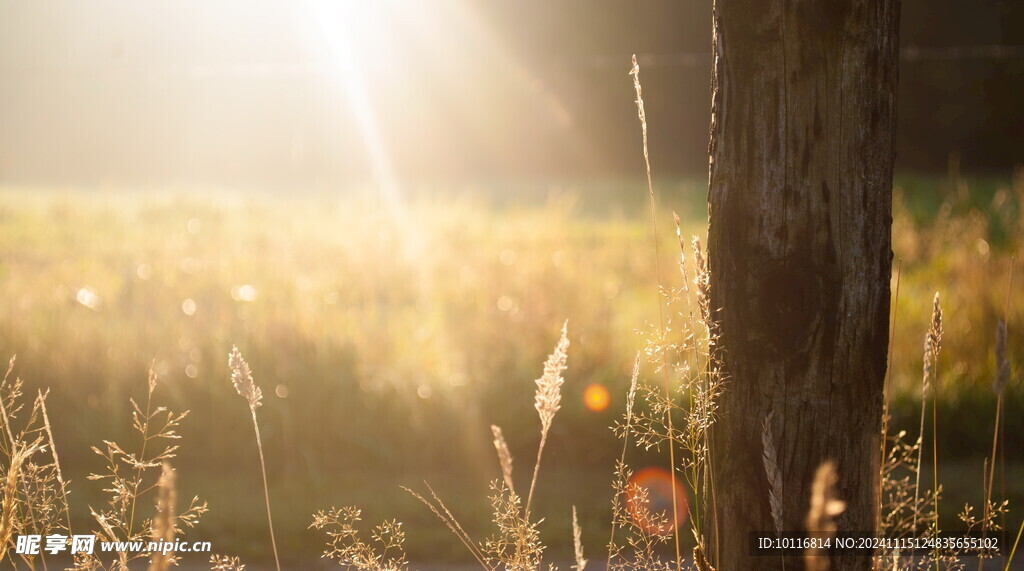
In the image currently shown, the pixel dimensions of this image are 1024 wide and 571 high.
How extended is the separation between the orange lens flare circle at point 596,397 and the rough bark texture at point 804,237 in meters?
2.56

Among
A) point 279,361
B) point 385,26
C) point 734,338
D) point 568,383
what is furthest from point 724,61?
point 385,26

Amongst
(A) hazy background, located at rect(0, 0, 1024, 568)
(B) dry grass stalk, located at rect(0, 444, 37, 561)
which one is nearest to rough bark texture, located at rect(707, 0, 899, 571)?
(A) hazy background, located at rect(0, 0, 1024, 568)

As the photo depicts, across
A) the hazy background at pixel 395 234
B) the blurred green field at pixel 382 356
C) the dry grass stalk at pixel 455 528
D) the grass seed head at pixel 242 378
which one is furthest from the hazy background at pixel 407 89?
the grass seed head at pixel 242 378

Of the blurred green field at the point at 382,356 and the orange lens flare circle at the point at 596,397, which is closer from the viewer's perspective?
the blurred green field at the point at 382,356

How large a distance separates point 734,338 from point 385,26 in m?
10.4

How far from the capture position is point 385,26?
1130 cm

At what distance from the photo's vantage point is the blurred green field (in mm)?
4164

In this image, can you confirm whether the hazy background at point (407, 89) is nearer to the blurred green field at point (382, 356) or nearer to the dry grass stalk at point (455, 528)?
the blurred green field at point (382, 356)

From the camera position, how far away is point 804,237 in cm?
172

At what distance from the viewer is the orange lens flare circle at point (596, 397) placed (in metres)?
4.39

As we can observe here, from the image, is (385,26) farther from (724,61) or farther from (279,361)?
(724,61)

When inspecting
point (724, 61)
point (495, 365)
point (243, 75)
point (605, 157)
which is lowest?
point (495, 365)

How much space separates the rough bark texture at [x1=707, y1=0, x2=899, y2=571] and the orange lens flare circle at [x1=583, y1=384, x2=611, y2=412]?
8.40 ft

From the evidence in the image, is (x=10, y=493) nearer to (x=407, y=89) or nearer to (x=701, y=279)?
(x=701, y=279)
